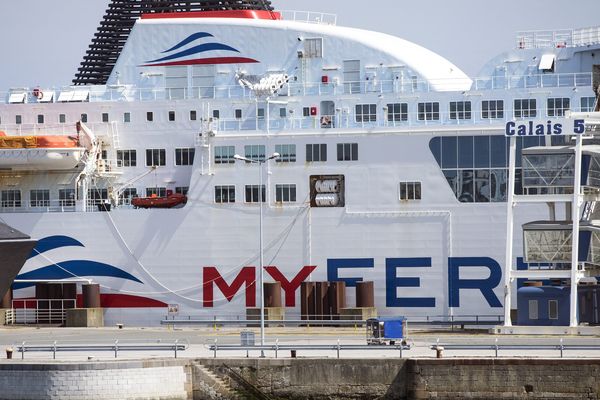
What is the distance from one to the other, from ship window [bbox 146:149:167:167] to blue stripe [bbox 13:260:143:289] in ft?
16.3

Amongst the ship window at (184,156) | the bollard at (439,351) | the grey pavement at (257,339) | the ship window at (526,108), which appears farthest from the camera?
the ship window at (184,156)

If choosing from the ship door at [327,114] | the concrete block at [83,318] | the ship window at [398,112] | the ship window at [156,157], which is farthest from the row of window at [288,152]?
the concrete block at [83,318]

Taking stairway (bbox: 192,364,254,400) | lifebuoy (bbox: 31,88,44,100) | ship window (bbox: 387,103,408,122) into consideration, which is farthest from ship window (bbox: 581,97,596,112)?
lifebuoy (bbox: 31,88,44,100)

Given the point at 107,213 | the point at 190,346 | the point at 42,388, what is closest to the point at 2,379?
the point at 42,388

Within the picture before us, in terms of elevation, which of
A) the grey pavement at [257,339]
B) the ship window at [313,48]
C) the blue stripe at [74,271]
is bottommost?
the grey pavement at [257,339]

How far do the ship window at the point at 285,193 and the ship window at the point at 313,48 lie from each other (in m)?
6.17

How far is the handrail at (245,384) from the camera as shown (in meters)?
45.3

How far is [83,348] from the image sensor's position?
4784 centimetres

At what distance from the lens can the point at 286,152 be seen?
63.8 metres

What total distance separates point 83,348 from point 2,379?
3.44 m

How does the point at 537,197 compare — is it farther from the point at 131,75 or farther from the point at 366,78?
the point at 131,75

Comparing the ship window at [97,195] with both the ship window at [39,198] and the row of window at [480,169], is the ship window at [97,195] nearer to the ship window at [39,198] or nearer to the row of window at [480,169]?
the ship window at [39,198]

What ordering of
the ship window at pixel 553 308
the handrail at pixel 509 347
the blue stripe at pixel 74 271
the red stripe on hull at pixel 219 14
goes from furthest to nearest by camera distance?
the red stripe on hull at pixel 219 14
the blue stripe at pixel 74 271
the ship window at pixel 553 308
the handrail at pixel 509 347

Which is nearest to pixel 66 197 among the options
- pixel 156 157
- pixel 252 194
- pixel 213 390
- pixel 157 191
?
pixel 157 191
